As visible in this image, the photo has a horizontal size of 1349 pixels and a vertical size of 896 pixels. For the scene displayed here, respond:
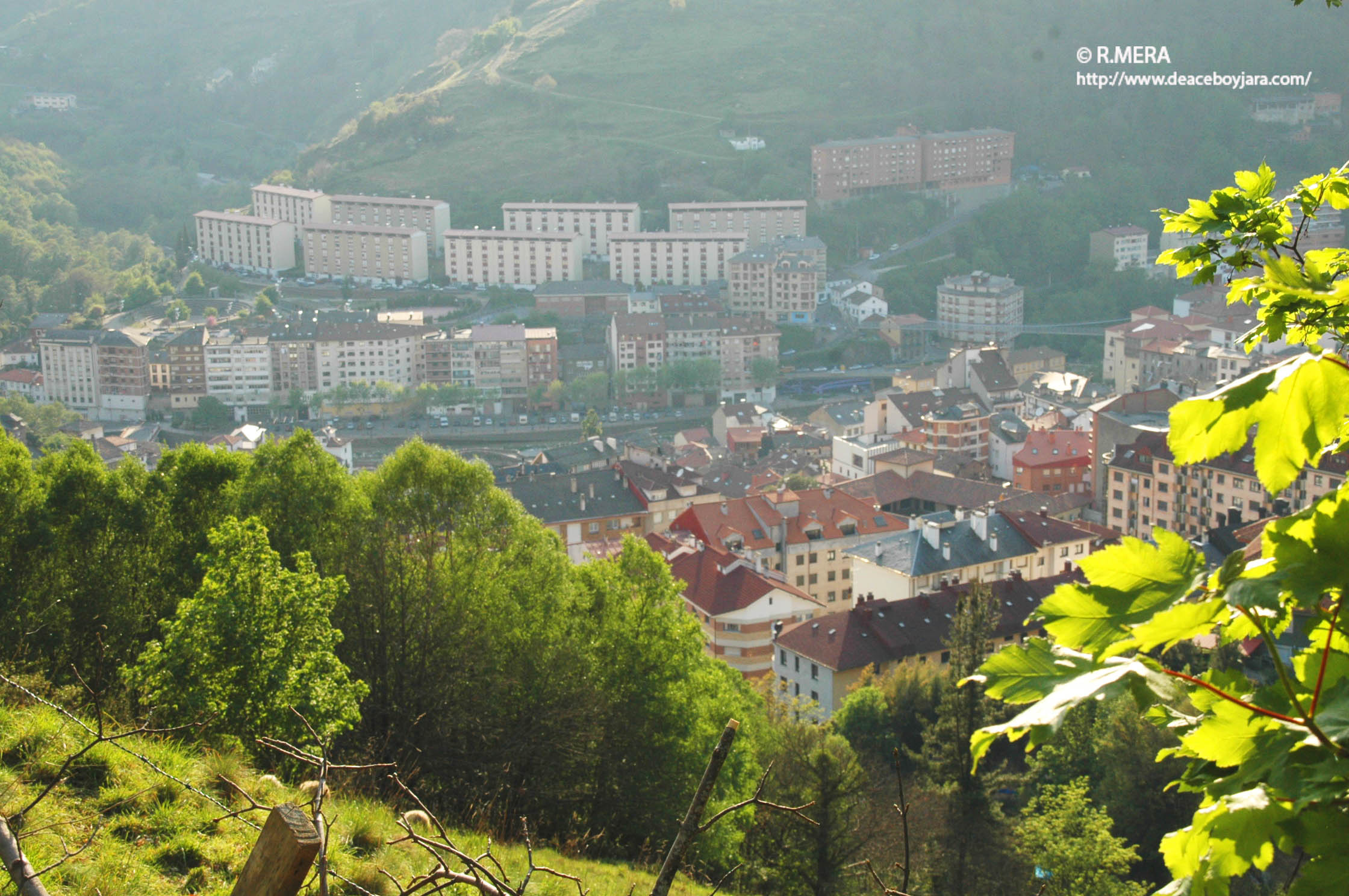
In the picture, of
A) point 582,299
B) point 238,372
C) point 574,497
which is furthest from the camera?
point 582,299

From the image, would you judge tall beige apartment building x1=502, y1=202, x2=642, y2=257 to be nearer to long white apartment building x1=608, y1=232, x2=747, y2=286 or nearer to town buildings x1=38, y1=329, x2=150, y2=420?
long white apartment building x1=608, y1=232, x2=747, y2=286

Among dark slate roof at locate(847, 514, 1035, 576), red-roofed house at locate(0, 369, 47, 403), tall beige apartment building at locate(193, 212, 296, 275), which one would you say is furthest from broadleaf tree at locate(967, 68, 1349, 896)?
tall beige apartment building at locate(193, 212, 296, 275)

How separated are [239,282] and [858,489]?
2539cm

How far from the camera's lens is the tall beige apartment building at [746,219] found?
40938 millimetres

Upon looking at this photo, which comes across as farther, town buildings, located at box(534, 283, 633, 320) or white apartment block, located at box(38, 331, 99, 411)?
town buildings, located at box(534, 283, 633, 320)

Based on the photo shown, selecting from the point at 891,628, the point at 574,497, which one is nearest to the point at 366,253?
the point at 574,497

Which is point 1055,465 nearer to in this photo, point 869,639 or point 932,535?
point 932,535

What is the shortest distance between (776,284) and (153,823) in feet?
116

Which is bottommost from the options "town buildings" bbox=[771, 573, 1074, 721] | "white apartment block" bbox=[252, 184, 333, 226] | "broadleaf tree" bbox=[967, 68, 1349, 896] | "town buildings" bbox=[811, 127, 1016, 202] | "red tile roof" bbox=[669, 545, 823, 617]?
"town buildings" bbox=[771, 573, 1074, 721]

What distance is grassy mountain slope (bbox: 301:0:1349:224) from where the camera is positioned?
45.1 metres

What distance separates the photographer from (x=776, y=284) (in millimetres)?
37156

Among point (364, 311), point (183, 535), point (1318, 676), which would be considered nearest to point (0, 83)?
point (364, 311)

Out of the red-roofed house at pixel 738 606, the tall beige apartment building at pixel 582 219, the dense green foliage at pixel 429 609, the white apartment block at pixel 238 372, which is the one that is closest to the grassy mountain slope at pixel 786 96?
the tall beige apartment building at pixel 582 219

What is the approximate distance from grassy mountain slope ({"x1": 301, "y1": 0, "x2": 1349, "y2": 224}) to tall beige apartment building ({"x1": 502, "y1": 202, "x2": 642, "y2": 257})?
118 centimetres
